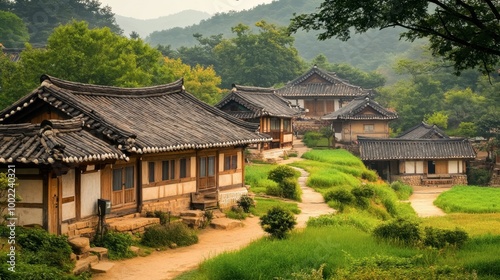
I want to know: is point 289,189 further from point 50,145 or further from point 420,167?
point 420,167

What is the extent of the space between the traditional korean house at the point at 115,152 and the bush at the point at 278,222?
596cm

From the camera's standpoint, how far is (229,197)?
34469mm

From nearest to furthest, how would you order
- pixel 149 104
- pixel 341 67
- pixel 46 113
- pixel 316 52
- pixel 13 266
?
pixel 13 266, pixel 46 113, pixel 149 104, pixel 341 67, pixel 316 52

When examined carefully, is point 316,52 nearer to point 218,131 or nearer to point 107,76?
point 107,76

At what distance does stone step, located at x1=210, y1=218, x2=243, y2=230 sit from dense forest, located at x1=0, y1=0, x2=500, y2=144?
11644 millimetres

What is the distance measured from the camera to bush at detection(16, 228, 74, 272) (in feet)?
63.9

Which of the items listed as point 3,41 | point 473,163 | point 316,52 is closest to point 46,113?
point 473,163

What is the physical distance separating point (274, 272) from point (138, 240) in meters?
8.62

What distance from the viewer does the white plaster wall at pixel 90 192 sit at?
2397cm

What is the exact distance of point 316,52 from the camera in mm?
163625

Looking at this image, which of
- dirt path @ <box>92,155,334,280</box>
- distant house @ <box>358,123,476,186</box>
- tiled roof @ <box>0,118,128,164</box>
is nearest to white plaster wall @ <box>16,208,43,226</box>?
tiled roof @ <box>0,118,128,164</box>

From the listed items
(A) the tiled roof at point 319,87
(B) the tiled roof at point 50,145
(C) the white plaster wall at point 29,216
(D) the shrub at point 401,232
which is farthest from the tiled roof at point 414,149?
(C) the white plaster wall at point 29,216

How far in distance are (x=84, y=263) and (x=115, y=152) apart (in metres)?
4.81

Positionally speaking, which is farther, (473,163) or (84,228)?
(473,163)
